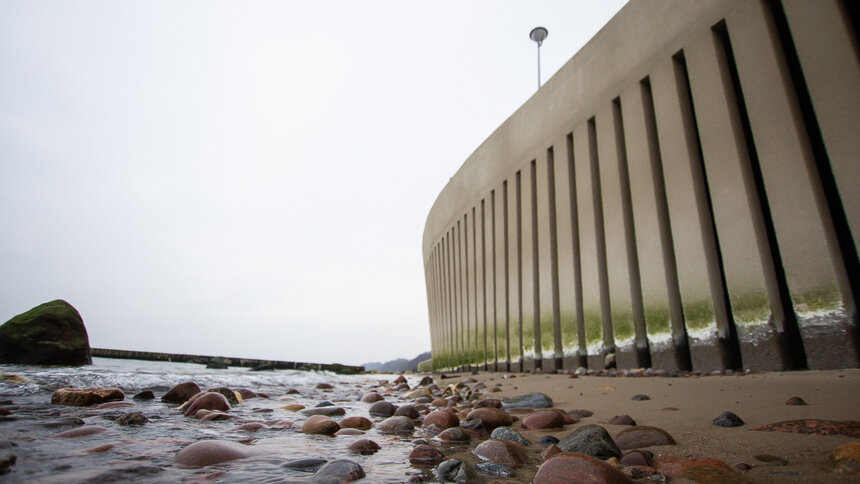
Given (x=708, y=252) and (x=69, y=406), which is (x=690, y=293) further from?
(x=69, y=406)

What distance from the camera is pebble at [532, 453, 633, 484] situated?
4.05 ft

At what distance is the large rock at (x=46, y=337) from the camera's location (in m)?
6.40

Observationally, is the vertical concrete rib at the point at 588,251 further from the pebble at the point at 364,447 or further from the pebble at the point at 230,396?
the pebble at the point at 364,447

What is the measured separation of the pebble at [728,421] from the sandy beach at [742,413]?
0.03 m

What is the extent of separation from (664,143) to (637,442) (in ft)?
16.6

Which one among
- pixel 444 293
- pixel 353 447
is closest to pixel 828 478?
pixel 353 447

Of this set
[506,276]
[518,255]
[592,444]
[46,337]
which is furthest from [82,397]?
[506,276]

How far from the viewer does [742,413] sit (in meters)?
2.19

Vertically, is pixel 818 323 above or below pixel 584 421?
above

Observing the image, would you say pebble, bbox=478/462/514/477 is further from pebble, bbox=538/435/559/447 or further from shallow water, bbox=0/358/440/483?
pebble, bbox=538/435/559/447

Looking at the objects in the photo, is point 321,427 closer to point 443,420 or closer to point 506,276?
point 443,420

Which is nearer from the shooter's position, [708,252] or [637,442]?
[637,442]

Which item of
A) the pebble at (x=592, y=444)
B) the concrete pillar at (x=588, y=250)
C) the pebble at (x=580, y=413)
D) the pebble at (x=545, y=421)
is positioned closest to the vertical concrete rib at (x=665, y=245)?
the concrete pillar at (x=588, y=250)

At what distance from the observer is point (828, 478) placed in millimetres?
1206
